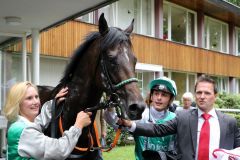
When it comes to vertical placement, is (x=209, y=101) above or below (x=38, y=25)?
below

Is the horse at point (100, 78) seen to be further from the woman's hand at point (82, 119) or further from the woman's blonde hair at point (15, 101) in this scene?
the woman's blonde hair at point (15, 101)

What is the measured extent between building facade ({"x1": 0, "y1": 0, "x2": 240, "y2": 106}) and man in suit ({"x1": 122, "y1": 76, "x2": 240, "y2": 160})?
1035 centimetres

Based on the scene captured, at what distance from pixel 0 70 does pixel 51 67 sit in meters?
5.86

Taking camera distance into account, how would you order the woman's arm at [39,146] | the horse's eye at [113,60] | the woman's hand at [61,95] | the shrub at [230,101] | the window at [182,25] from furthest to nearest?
the window at [182,25], the shrub at [230,101], the woman's hand at [61,95], the horse's eye at [113,60], the woman's arm at [39,146]

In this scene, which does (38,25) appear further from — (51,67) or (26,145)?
(51,67)

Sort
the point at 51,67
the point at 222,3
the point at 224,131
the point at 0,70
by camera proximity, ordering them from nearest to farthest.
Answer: the point at 224,131
the point at 0,70
the point at 51,67
the point at 222,3

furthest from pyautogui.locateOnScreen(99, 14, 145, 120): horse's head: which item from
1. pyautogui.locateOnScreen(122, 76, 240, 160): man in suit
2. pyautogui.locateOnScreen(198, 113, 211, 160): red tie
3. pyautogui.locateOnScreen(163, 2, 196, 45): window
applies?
pyautogui.locateOnScreen(163, 2, 196, 45): window

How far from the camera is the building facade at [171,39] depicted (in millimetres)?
14141

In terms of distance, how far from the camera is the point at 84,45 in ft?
11.1

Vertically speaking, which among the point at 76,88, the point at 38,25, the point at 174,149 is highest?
the point at 38,25

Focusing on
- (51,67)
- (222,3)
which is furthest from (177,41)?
(51,67)

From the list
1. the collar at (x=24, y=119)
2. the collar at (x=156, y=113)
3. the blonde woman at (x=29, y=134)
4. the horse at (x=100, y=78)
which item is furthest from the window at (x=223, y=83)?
the collar at (x=24, y=119)

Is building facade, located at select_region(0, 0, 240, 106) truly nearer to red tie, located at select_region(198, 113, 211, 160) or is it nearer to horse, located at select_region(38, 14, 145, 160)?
horse, located at select_region(38, 14, 145, 160)

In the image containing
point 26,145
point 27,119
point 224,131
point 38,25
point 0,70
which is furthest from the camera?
point 0,70
